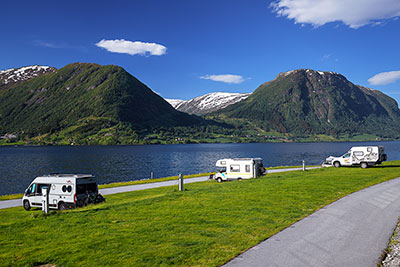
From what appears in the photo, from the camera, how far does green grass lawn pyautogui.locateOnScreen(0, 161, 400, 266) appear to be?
1045 centimetres

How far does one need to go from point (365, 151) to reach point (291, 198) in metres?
33.6

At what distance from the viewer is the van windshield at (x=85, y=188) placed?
73.9 ft

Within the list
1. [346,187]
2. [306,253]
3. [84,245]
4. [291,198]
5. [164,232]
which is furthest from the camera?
[346,187]

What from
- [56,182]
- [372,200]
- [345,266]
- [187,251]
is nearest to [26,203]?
[56,182]

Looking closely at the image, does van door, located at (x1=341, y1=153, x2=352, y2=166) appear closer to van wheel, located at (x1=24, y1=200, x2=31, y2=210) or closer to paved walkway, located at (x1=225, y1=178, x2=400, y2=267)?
paved walkway, located at (x1=225, y1=178, x2=400, y2=267)

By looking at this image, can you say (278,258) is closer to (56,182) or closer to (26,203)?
(56,182)

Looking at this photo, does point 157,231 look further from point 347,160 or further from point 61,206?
point 347,160

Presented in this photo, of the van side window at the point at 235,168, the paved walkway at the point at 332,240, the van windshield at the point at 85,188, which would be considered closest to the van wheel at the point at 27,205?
the van windshield at the point at 85,188

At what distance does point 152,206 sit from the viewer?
19516mm

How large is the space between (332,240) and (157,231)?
7372 millimetres

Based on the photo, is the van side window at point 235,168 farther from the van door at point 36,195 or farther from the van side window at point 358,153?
the van door at point 36,195

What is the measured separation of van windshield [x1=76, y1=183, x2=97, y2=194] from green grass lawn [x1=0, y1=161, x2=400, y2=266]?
422 centimetres

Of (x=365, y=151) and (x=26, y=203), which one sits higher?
(x=365, y=151)

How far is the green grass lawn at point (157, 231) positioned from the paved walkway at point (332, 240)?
→ 0.68 m
